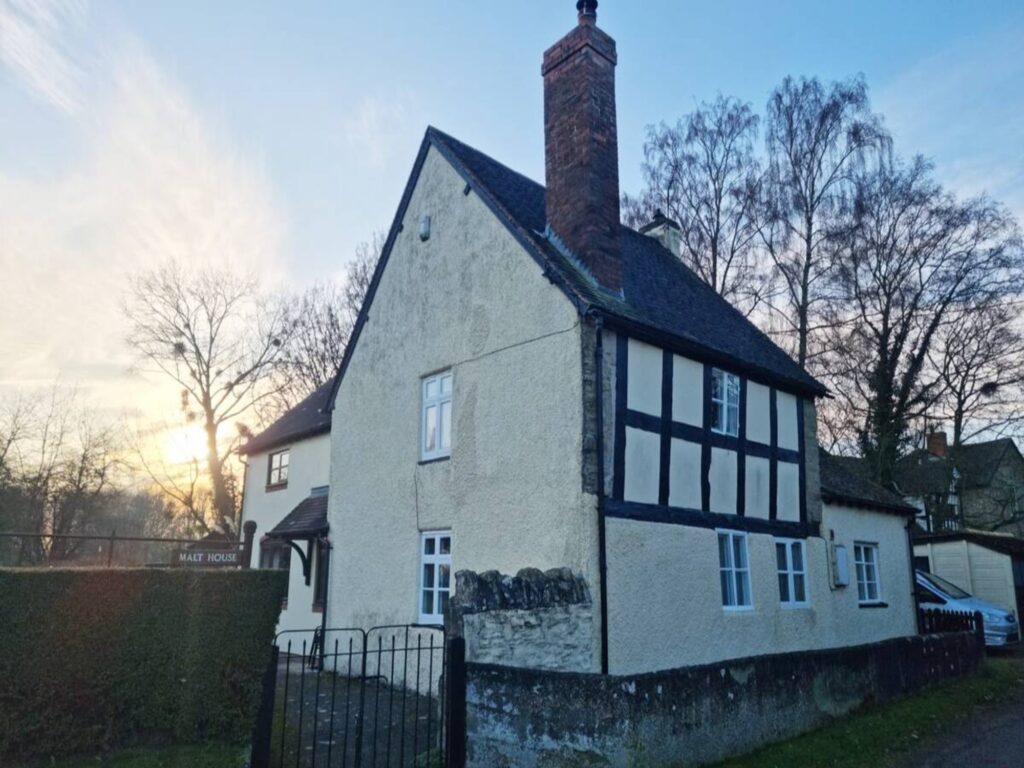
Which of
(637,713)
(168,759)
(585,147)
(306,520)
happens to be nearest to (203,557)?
(306,520)

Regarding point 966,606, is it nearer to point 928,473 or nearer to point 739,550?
point 739,550

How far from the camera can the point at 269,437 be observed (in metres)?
21.6

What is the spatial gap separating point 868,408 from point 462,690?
74.2 ft

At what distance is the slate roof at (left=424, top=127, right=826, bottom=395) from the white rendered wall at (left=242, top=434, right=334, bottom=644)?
27.4ft

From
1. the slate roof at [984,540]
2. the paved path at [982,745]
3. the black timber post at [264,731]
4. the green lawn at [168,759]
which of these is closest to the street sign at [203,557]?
the green lawn at [168,759]

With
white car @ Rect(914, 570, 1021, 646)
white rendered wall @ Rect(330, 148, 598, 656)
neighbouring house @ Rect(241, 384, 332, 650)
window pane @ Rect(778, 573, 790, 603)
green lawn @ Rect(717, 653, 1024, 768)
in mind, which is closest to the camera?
green lawn @ Rect(717, 653, 1024, 768)

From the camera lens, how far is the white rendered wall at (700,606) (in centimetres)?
962

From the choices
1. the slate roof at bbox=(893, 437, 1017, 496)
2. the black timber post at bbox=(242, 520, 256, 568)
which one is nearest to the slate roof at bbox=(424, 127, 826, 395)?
the black timber post at bbox=(242, 520, 256, 568)

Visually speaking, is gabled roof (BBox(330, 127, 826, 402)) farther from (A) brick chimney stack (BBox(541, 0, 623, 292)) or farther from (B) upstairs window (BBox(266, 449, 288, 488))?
(B) upstairs window (BBox(266, 449, 288, 488))

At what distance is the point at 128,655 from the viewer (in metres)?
7.32

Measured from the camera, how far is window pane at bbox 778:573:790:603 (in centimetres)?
1267

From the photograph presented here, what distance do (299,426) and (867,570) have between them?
15.0 meters

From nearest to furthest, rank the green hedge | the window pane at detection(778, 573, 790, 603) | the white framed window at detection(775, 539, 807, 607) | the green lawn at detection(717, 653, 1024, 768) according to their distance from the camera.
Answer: the green hedge, the green lawn at detection(717, 653, 1024, 768), the window pane at detection(778, 573, 790, 603), the white framed window at detection(775, 539, 807, 607)

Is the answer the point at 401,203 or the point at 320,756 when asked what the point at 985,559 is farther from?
the point at 320,756
